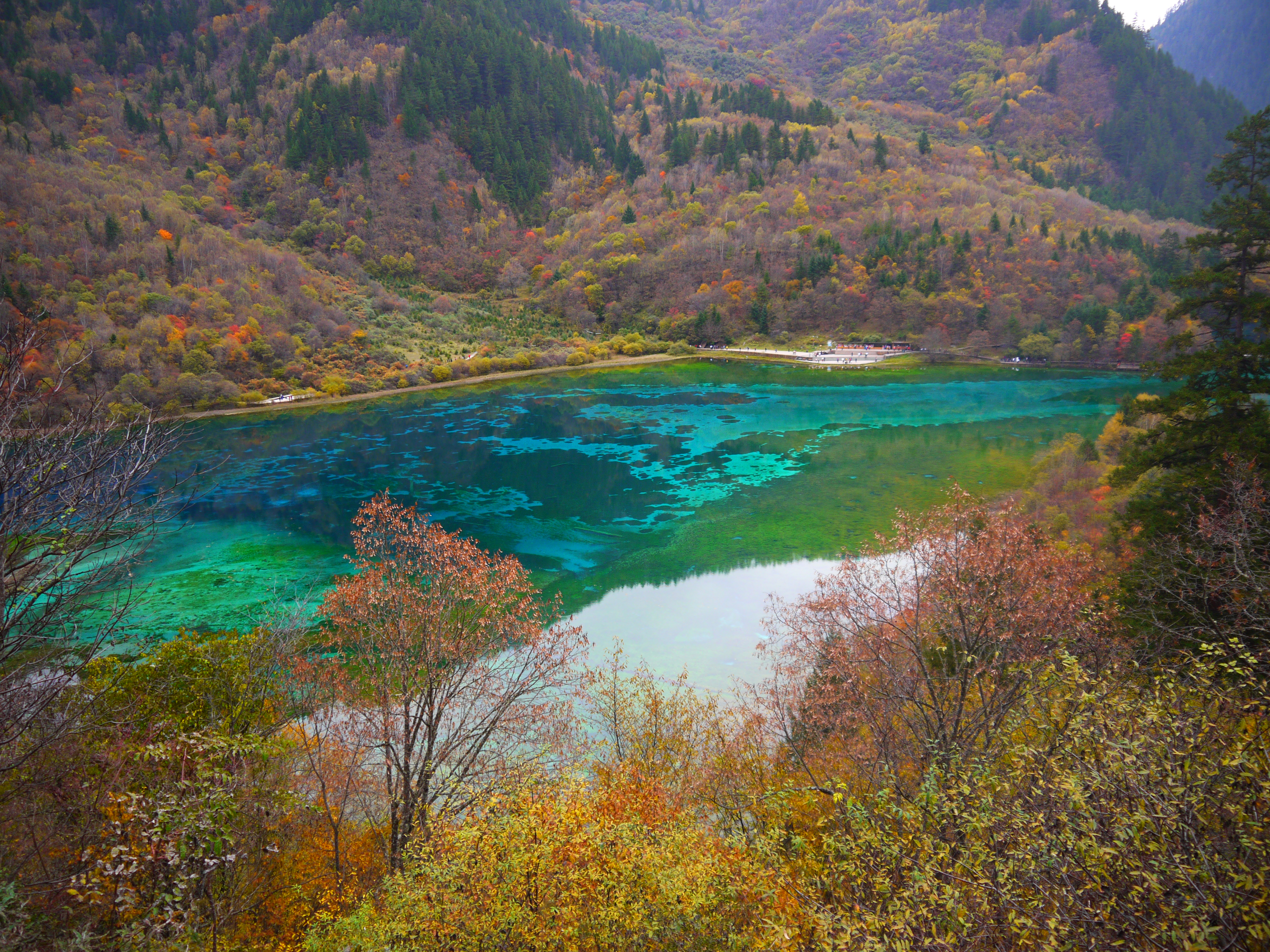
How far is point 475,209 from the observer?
511ft

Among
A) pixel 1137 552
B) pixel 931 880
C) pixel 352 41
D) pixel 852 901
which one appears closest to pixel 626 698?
pixel 852 901

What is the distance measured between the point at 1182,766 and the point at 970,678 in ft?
29.9

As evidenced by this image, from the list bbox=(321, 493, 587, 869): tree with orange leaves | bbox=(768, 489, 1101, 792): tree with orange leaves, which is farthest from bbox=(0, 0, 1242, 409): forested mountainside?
bbox=(768, 489, 1101, 792): tree with orange leaves

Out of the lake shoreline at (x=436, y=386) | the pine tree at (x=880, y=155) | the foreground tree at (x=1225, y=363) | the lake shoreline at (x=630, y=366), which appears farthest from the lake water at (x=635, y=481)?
the pine tree at (x=880, y=155)

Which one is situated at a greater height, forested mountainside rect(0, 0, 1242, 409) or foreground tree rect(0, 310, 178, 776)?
forested mountainside rect(0, 0, 1242, 409)

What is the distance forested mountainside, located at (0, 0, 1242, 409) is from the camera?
9200cm

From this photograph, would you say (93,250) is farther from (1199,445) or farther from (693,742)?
(1199,445)

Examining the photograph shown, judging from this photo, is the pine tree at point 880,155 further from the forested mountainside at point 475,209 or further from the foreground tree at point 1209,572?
the foreground tree at point 1209,572

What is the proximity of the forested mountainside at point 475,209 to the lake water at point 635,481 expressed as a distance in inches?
778

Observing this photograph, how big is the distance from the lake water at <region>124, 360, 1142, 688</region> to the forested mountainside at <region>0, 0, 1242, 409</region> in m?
19.8

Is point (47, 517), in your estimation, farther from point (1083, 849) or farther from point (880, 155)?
point (880, 155)

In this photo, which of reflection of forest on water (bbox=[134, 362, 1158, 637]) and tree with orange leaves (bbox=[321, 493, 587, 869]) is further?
reflection of forest on water (bbox=[134, 362, 1158, 637])

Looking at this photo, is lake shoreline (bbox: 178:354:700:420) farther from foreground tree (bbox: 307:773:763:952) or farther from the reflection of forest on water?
foreground tree (bbox: 307:773:763:952)

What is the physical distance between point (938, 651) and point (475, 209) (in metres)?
159
